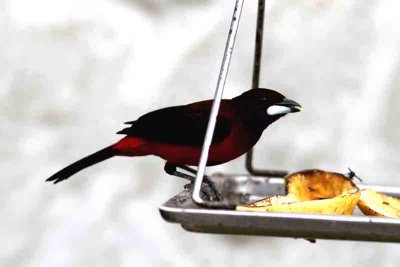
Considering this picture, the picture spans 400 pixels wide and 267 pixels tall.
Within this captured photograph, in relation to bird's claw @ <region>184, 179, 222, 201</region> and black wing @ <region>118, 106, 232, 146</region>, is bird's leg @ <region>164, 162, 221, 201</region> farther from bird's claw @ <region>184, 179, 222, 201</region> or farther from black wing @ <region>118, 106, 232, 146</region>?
black wing @ <region>118, 106, 232, 146</region>

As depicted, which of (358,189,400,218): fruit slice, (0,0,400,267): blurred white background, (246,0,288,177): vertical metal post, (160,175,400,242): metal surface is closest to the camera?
(160,175,400,242): metal surface

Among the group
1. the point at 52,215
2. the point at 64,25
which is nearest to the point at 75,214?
the point at 52,215

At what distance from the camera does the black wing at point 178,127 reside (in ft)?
5.43

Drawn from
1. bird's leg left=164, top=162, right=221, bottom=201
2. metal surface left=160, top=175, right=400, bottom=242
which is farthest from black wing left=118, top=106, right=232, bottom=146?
metal surface left=160, top=175, right=400, bottom=242

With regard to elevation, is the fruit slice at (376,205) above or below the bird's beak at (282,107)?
below

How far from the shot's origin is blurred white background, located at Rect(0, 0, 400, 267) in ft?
11.6

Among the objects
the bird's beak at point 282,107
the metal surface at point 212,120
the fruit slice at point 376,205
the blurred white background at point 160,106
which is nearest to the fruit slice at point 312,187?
the fruit slice at point 376,205

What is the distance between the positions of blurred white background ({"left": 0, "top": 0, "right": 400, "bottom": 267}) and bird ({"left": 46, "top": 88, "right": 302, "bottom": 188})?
184cm

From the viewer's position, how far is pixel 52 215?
3.55m

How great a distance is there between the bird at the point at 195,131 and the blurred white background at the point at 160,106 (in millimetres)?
1841

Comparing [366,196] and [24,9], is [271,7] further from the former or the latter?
[366,196]

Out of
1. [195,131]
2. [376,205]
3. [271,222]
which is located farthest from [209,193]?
[271,222]

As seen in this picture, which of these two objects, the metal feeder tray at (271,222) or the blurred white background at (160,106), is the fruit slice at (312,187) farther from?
the blurred white background at (160,106)

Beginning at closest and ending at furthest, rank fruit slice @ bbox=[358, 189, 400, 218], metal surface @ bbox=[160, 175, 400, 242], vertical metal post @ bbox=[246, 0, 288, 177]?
metal surface @ bbox=[160, 175, 400, 242]
fruit slice @ bbox=[358, 189, 400, 218]
vertical metal post @ bbox=[246, 0, 288, 177]
